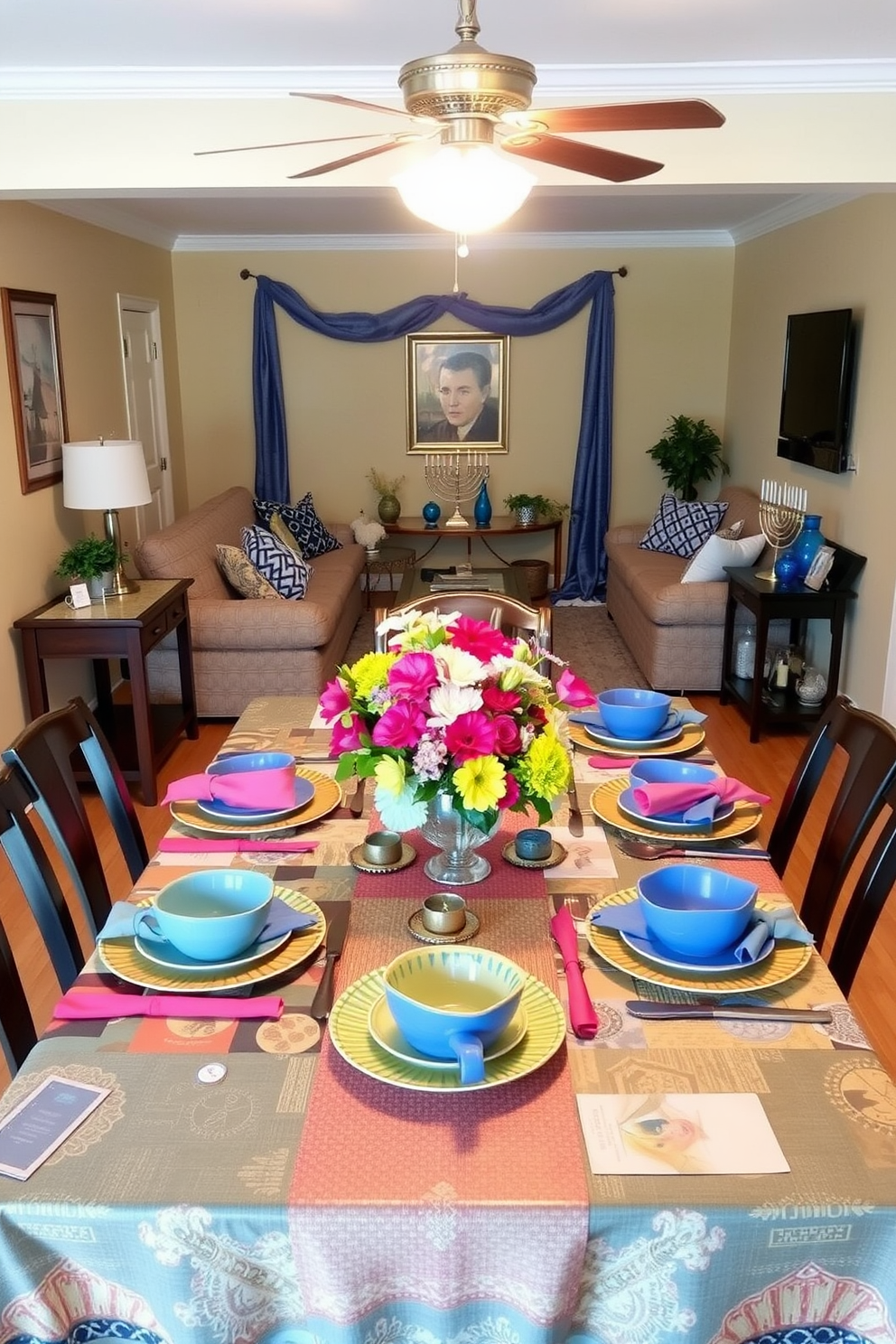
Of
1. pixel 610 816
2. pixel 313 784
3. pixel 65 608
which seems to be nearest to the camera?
pixel 610 816

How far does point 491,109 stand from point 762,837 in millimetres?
2653

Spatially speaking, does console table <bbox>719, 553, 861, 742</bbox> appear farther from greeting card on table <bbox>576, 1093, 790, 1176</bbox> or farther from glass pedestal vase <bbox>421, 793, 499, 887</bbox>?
greeting card on table <bbox>576, 1093, 790, 1176</bbox>

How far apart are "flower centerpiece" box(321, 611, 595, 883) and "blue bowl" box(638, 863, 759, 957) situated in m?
0.21

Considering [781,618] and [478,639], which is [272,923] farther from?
[781,618]

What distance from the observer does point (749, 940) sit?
152 cm

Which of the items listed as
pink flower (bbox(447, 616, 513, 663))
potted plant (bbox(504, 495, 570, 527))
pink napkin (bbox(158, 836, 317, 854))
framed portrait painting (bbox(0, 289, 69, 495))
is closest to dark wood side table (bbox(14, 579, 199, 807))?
framed portrait painting (bbox(0, 289, 69, 495))

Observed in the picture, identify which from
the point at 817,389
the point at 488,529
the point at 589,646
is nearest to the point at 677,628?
the point at 589,646

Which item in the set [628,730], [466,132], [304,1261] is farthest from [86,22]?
[304,1261]

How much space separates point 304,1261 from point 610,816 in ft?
3.42

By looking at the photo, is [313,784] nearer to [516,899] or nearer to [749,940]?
[516,899]

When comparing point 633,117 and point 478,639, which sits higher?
point 633,117

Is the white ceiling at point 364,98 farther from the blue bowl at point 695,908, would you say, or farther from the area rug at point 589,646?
the area rug at point 589,646

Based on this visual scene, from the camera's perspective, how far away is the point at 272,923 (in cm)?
160

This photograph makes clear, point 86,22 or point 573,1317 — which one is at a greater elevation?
point 86,22
